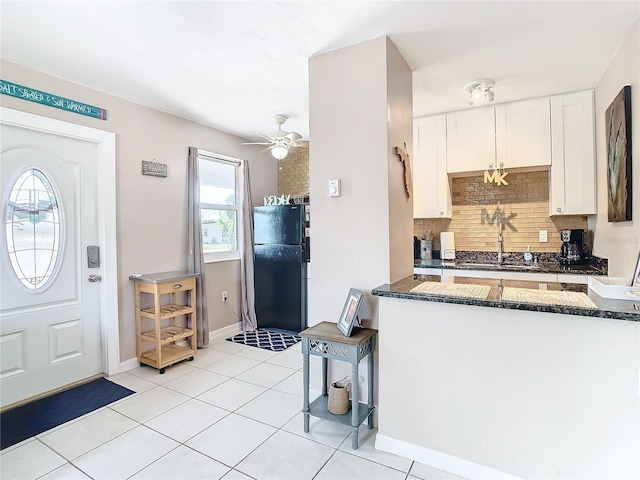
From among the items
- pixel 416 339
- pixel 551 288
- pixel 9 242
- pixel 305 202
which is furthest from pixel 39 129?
pixel 551 288

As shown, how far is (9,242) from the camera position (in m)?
2.45

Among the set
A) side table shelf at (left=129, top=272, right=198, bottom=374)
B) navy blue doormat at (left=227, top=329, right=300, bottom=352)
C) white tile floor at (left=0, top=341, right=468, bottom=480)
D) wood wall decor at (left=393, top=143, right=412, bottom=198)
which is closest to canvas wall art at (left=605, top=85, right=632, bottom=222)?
wood wall decor at (left=393, top=143, right=412, bottom=198)

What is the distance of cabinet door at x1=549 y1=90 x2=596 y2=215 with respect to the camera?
3029mm

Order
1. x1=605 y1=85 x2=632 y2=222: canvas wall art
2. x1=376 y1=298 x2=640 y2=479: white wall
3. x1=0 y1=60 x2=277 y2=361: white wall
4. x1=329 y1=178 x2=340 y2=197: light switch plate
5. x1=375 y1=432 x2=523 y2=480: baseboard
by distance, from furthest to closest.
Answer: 1. x1=0 y1=60 x2=277 y2=361: white wall
2. x1=329 y1=178 x2=340 y2=197: light switch plate
3. x1=605 y1=85 x2=632 y2=222: canvas wall art
4. x1=375 y1=432 x2=523 y2=480: baseboard
5. x1=376 y1=298 x2=640 y2=479: white wall

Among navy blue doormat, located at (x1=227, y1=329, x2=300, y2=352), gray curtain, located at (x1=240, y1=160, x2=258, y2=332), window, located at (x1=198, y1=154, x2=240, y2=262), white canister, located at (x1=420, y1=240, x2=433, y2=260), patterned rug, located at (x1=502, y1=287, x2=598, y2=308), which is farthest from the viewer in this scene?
gray curtain, located at (x1=240, y1=160, x2=258, y2=332)

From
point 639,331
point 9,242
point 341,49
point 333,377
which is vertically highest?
point 341,49

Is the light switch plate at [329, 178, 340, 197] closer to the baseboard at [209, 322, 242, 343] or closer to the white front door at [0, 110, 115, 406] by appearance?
the white front door at [0, 110, 115, 406]

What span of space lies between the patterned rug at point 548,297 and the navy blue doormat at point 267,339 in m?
2.50

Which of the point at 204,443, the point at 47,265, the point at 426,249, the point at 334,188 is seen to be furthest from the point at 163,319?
the point at 426,249

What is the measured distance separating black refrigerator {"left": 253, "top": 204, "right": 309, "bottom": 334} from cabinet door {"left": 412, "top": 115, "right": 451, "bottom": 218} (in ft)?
4.57

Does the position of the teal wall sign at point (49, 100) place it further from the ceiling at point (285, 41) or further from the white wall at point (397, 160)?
the white wall at point (397, 160)

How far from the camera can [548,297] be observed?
1710mm

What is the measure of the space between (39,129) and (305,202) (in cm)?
256

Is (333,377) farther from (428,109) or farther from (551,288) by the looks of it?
(428,109)
